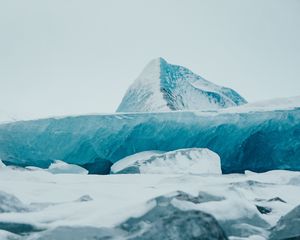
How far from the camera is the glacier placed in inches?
408

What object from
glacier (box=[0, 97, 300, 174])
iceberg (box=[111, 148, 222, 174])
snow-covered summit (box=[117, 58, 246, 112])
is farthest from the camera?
snow-covered summit (box=[117, 58, 246, 112])

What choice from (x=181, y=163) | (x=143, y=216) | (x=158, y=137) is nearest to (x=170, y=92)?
(x=158, y=137)

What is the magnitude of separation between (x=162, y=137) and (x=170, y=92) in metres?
4.30

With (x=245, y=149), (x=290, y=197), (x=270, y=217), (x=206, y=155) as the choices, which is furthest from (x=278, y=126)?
(x=270, y=217)

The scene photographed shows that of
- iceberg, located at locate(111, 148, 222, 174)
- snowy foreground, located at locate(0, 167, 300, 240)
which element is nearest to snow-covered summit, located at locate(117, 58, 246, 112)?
iceberg, located at locate(111, 148, 222, 174)

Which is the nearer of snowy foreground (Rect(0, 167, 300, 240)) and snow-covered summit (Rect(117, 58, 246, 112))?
snowy foreground (Rect(0, 167, 300, 240))

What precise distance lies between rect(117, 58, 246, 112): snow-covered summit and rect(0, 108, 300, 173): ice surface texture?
273 cm

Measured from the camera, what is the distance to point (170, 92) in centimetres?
1558

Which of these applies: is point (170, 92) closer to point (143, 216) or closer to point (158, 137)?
point (158, 137)

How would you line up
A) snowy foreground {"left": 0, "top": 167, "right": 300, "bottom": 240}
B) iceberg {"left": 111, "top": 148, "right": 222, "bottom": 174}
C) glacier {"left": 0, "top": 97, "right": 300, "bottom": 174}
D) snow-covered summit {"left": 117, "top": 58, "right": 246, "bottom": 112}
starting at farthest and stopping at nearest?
1. snow-covered summit {"left": 117, "top": 58, "right": 246, "bottom": 112}
2. glacier {"left": 0, "top": 97, "right": 300, "bottom": 174}
3. iceberg {"left": 111, "top": 148, "right": 222, "bottom": 174}
4. snowy foreground {"left": 0, "top": 167, "right": 300, "bottom": 240}

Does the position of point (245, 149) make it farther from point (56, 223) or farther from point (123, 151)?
point (56, 223)

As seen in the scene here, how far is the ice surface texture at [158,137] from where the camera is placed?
10.4 metres

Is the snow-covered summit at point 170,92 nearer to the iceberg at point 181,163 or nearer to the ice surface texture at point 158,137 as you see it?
the ice surface texture at point 158,137

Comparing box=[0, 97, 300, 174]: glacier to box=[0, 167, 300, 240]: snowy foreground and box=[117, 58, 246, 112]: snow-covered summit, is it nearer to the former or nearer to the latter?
box=[117, 58, 246, 112]: snow-covered summit
